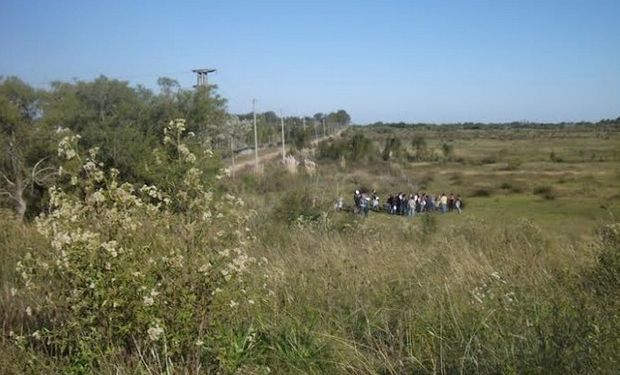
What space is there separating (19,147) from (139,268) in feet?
70.5

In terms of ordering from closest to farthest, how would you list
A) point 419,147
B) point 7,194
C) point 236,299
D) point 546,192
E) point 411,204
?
1. point 236,299
2. point 7,194
3. point 411,204
4. point 546,192
5. point 419,147

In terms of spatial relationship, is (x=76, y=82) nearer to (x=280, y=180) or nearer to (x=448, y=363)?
(x=280, y=180)

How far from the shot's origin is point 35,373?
10.6 ft

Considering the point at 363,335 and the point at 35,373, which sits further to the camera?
the point at 363,335

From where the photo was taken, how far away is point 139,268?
321cm

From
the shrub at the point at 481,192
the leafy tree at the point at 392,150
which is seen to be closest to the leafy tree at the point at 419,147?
the leafy tree at the point at 392,150

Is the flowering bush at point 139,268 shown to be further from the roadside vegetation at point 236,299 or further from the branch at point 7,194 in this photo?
the branch at point 7,194

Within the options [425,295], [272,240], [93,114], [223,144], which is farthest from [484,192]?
[425,295]

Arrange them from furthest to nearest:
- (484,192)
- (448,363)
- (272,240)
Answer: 1. (484,192)
2. (272,240)
3. (448,363)

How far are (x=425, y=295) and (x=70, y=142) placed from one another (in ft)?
8.84

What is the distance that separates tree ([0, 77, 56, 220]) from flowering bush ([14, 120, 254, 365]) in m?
19.5

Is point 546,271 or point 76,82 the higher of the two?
point 76,82

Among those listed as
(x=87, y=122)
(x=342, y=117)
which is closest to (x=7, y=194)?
(x=87, y=122)

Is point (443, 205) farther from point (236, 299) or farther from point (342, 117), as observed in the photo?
point (342, 117)
